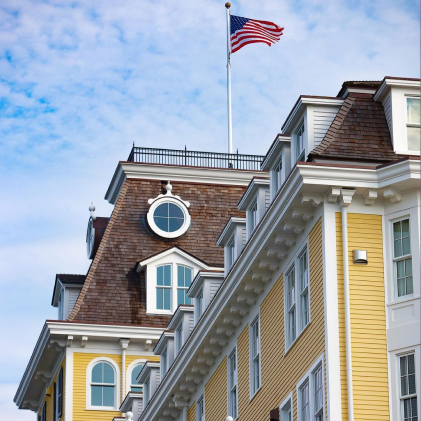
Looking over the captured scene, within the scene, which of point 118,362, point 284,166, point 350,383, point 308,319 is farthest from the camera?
point 118,362

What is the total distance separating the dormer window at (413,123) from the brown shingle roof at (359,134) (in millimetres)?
462

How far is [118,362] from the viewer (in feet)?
159

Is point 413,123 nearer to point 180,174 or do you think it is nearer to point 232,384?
point 232,384

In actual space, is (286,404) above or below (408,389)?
above

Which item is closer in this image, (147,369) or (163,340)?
(163,340)

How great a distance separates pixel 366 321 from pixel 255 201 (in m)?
6.54

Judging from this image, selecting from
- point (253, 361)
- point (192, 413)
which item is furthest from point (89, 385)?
point (253, 361)

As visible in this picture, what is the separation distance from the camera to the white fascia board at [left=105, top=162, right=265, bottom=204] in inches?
2015

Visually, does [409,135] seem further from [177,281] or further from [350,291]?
[177,281]

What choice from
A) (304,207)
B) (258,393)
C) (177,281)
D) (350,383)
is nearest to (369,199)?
(304,207)

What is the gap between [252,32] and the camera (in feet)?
158

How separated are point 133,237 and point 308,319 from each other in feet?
74.7

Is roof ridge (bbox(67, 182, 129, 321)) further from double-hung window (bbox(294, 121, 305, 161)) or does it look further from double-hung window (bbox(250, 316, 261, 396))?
double-hung window (bbox(294, 121, 305, 161))

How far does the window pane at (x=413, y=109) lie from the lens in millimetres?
29234
